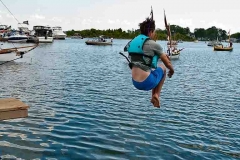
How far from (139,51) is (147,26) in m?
0.52

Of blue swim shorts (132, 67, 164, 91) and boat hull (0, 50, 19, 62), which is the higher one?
blue swim shorts (132, 67, 164, 91)

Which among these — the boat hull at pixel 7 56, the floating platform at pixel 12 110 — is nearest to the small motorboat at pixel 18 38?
the boat hull at pixel 7 56

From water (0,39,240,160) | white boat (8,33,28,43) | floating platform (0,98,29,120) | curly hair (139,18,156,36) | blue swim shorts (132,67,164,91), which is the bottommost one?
water (0,39,240,160)

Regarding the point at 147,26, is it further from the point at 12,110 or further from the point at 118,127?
the point at 118,127

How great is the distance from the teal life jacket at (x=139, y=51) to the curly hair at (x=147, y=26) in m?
0.10

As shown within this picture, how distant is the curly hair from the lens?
698 cm

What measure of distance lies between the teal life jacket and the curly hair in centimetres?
10

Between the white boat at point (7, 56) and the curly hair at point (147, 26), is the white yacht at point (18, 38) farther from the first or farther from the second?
the curly hair at point (147, 26)

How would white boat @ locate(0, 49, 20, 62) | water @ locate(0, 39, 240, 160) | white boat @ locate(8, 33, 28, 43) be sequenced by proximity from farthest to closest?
white boat @ locate(8, 33, 28, 43)
white boat @ locate(0, 49, 20, 62)
water @ locate(0, 39, 240, 160)

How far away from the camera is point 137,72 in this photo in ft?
23.5

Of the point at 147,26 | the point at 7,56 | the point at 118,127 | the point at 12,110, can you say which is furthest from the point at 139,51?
the point at 7,56

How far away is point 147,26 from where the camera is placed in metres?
6.97

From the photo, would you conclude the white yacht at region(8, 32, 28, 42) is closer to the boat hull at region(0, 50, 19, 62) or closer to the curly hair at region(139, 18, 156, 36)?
the boat hull at region(0, 50, 19, 62)

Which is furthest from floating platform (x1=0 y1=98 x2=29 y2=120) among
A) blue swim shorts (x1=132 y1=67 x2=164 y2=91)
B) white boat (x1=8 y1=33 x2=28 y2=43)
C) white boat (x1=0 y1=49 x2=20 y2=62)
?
white boat (x1=8 y1=33 x2=28 y2=43)
